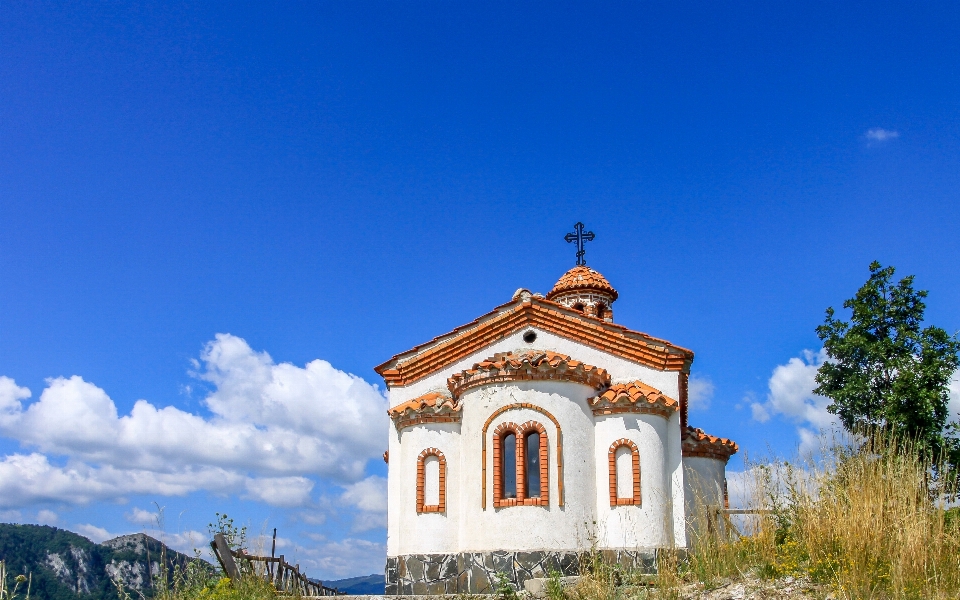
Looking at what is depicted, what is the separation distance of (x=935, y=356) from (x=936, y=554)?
46.5 ft

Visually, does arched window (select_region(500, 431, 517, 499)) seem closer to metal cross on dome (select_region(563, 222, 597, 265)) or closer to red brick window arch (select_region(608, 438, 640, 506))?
red brick window arch (select_region(608, 438, 640, 506))

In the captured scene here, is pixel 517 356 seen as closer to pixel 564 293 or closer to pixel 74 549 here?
pixel 564 293

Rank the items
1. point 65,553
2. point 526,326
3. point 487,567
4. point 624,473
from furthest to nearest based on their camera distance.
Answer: point 65,553 < point 526,326 < point 624,473 < point 487,567

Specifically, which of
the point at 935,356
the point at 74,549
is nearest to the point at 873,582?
the point at 935,356

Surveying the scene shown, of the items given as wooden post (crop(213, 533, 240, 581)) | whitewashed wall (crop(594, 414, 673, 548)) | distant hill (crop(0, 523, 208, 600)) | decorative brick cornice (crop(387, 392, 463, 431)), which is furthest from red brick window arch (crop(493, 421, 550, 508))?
distant hill (crop(0, 523, 208, 600))

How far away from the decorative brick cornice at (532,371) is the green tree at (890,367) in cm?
822

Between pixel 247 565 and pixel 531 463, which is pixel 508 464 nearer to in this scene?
pixel 531 463

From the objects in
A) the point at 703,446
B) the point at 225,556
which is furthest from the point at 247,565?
the point at 703,446

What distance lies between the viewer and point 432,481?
18.3 m

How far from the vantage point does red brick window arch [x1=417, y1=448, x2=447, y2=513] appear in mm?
18125

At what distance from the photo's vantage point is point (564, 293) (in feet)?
91.6

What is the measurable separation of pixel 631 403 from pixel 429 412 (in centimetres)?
456

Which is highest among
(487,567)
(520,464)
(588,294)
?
(588,294)

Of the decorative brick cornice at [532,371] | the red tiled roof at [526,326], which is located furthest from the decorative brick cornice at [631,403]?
the red tiled roof at [526,326]
